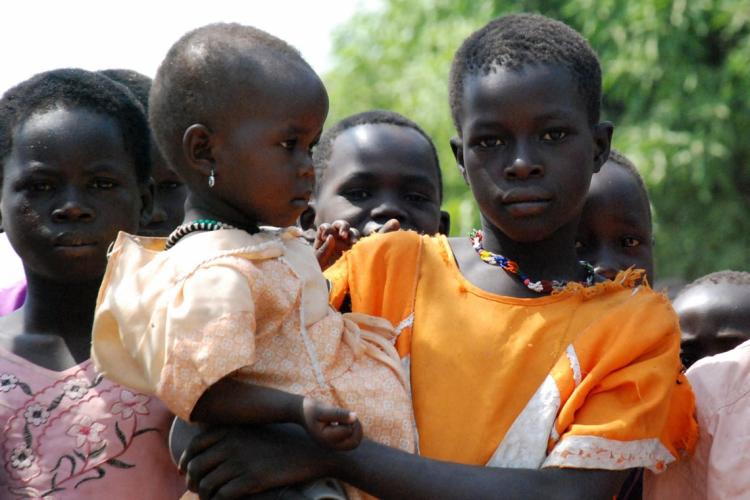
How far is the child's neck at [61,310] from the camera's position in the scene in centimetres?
320

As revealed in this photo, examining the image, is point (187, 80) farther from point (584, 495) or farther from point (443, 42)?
point (443, 42)

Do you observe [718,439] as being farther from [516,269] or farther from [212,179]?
[212,179]

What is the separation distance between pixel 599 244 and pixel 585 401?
138 centimetres

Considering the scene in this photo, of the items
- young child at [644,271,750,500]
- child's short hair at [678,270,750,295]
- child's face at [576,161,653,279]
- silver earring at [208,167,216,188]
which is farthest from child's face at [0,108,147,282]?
child's short hair at [678,270,750,295]

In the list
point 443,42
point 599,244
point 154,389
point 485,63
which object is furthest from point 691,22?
point 154,389

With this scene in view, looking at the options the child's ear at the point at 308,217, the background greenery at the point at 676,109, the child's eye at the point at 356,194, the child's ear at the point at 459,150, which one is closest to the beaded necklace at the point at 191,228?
the child's ear at the point at 459,150

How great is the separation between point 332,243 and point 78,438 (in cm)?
99

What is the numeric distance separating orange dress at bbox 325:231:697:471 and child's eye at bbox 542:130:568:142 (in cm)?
38

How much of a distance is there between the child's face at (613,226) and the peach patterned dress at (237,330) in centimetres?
151

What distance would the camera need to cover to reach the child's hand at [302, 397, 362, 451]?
2.50 metres

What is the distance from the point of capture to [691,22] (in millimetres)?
15672

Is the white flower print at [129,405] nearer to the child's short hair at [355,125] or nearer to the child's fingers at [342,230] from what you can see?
the child's fingers at [342,230]

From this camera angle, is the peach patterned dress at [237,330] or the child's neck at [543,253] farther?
the child's neck at [543,253]

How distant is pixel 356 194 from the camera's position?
4324 mm
